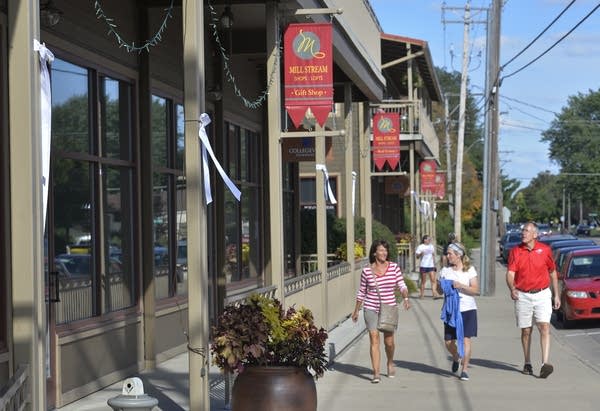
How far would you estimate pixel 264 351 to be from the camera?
27.1 ft

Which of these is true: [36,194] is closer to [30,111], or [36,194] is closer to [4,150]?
[30,111]

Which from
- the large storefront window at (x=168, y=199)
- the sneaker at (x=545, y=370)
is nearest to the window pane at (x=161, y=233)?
the large storefront window at (x=168, y=199)

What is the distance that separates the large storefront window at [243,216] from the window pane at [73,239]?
16.1 feet

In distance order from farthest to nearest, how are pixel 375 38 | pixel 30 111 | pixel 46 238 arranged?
pixel 375 38 → pixel 46 238 → pixel 30 111

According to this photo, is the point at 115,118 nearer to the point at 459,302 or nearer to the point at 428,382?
the point at 459,302

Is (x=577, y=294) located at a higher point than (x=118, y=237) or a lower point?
lower

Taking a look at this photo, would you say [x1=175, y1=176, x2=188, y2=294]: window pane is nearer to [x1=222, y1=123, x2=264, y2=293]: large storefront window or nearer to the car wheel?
[x1=222, y1=123, x2=264, y2=293]: large storefront window

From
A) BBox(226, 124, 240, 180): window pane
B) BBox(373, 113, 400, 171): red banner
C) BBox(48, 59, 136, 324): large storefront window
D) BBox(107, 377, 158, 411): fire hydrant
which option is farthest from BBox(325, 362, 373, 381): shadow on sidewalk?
BBox(373, 113, 400, 171): red banner

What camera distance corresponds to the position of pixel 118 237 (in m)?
11.7

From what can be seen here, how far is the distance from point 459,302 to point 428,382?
107 cm

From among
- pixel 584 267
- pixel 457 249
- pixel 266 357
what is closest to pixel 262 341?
pixel 266 357

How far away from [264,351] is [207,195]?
1.39 metres

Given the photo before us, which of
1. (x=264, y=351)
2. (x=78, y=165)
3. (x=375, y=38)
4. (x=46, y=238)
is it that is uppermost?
(x=375, y=38)

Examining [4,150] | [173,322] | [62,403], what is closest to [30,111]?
[4,150]
